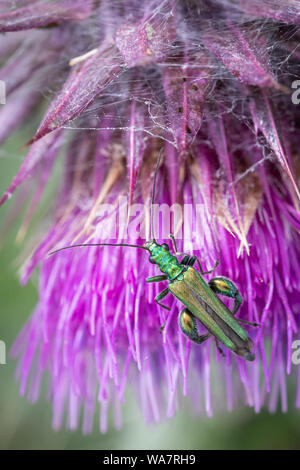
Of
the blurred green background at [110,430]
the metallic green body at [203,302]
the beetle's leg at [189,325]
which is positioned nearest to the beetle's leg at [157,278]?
the metallic green body at [203,302]

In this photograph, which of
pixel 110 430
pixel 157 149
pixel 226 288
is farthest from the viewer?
pixel 110 430

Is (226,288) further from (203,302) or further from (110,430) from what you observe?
(110,430)

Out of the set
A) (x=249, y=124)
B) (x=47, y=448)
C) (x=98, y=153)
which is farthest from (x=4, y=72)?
(x=47, y=448)

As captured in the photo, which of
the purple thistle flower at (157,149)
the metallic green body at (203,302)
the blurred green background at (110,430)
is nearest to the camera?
the purple thistle flower at (157,149)

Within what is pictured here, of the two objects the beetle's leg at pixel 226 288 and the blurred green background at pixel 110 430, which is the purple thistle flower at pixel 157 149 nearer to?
the beetle's leg at pixel 226 288

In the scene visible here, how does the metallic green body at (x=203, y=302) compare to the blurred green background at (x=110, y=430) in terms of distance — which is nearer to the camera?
the metallic green body at (x=203, y=302)

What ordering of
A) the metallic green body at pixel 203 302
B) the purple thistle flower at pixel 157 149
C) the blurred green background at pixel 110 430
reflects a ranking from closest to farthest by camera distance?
the purple thistle flower at pixel 157 149 → the metallic green body at pixel 203 302 → the blurred green background at pixel 110 430

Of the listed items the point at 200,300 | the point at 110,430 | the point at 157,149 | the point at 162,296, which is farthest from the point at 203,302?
the point at 110,430
